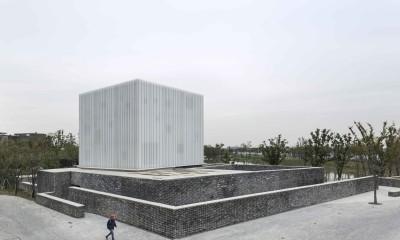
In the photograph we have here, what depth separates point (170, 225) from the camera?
11.7m

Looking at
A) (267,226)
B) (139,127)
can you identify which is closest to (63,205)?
(139,127)

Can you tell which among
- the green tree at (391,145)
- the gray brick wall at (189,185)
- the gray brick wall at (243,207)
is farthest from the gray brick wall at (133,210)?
the green tree at (391,145)

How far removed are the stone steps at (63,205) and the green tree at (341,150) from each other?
85.2 feet

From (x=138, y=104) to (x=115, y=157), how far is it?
4229 mm

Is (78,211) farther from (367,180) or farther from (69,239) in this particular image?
(367,180)

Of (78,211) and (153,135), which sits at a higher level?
(153,135)

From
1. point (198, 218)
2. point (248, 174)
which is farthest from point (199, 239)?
point (248, 174)

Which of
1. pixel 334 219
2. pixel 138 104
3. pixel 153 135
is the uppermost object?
pixel 138 104

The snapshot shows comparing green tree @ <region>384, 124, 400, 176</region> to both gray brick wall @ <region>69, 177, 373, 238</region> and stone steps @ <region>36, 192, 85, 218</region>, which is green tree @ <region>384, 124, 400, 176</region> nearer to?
gray brick wall @ <region>69, 177, 373, 238</region>

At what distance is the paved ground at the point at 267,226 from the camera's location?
1207cm

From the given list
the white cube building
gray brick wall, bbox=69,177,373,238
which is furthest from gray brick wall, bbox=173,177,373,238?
the white cube building

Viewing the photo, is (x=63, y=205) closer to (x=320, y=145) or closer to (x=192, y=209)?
(x=192, y=209)

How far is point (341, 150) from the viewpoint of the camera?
3331 cm

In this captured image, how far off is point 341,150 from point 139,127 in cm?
2151
